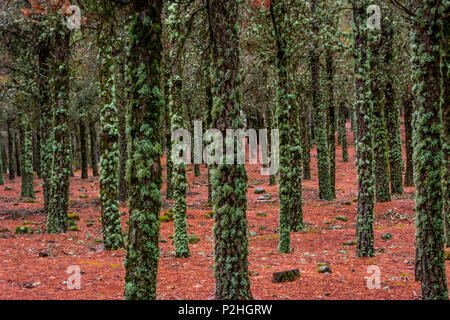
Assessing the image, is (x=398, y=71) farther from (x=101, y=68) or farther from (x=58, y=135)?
(x=58, y=135)

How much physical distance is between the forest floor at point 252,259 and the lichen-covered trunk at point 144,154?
82.0 inches

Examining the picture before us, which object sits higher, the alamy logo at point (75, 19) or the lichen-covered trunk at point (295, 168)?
the alamy logo at point (75, 19)

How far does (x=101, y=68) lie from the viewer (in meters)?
11.8

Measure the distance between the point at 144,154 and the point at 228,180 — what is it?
4.64ft

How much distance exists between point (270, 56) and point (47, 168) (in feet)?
33.9

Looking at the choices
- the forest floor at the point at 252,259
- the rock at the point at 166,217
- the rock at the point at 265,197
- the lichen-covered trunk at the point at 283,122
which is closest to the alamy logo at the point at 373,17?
the lichen-covered trunk at the point at 283,122

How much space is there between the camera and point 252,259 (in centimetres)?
1116

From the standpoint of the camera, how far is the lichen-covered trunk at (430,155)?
5.86 meters

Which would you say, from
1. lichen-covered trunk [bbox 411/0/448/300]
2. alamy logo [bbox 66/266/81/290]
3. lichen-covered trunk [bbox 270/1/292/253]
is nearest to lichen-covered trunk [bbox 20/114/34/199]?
alamy logo [bbox 66/266/81/290]

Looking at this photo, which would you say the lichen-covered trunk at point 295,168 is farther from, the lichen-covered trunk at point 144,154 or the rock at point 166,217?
the lichen-covered trunk at point 144,154

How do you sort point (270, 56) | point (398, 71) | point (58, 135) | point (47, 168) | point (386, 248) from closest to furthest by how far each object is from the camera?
1. point (386, 248)
2. point (58, 135)
3. point (270, 56)
4. point (47, 168)
5. point (398, 71)

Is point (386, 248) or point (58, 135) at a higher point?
point (58, 135)

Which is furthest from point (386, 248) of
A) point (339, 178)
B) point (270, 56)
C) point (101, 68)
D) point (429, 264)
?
point (339, 178)

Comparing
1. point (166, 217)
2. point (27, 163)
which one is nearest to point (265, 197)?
point (166, 217)
